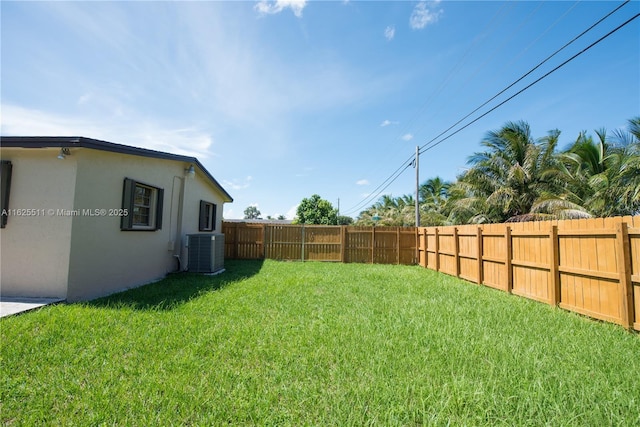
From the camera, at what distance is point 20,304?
428cm

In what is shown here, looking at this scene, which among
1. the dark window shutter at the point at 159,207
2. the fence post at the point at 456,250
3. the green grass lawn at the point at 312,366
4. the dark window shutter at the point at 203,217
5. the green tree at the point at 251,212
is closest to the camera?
the green grass lawn at the point at 312,366

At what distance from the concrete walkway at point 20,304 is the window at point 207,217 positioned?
17.1 feet

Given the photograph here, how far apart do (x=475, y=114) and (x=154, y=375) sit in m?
10.4

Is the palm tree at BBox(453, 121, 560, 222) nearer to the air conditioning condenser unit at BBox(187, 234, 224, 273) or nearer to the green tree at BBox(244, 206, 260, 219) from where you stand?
the air conditioning condenser unit at BBox(187, 234, 224, 273)

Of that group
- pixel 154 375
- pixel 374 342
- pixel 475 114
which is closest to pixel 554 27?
pixel 475 114

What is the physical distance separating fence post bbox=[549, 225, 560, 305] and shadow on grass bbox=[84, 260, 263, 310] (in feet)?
21.2

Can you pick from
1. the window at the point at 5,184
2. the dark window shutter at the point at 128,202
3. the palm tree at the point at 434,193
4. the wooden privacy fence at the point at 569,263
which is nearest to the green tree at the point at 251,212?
the palm tree at the point at 434,193

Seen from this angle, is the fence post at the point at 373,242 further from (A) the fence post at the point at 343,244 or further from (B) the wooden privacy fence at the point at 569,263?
(B) the wooden privacy fence at the point at 569,263

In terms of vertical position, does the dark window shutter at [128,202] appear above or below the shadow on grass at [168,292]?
above

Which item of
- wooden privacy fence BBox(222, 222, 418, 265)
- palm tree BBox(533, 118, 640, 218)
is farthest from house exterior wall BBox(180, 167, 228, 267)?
palm tree BBox(533, 118, 640, 218)

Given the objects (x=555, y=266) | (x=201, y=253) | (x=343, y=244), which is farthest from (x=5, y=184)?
(x=343, y=244)

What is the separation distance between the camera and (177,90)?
24.9 ft

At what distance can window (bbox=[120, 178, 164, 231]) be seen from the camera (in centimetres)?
579

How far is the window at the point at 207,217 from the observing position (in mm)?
9797
